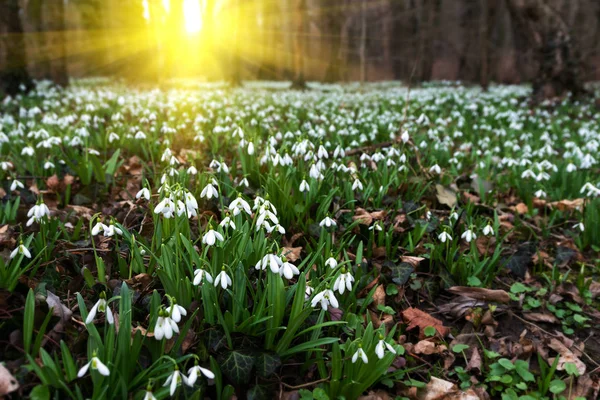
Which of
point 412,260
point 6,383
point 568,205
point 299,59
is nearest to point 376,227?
point 412,260

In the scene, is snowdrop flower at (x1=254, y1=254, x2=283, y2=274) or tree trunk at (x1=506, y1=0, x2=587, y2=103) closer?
snowdrop flower at (x1=254, y1=254, x2=283, y2=274)

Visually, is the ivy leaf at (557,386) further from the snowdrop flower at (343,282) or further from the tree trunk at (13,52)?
the tree trunk at (13,52)

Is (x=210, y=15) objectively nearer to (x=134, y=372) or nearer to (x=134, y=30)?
(x=134, y=30)

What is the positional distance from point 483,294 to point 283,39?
110ft

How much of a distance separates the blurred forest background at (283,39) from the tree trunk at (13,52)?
0.10ft

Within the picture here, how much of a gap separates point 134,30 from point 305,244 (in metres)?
26.7

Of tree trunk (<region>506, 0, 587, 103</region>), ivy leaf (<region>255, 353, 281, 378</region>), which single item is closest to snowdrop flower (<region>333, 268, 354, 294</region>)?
ivy leaf (<region>255, 353, 281, 378</region>)

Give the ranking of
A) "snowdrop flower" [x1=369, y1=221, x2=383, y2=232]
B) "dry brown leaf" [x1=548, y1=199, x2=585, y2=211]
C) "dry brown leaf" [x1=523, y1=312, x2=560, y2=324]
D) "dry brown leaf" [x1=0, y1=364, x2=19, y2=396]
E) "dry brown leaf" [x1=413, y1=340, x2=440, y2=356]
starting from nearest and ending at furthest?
"dry brown leaf" [x1=0, y1=364, x2=19, y2=396] → "dry brown leaf" [x1=413, y1=340, x2=440, y2=356] → "dry brown leaf" [x1=523, y1=312, x2=560, y2=324] → "snowdrop flower" [x1=369, y1=221, x2=383, y2=232] → "dry brown leaf" [x1=548, y1=199, x2=585, y2=211]

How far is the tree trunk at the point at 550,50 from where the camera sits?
10109 mm

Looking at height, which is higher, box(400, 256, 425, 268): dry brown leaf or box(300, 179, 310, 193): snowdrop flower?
box(300, 179, 310, 193): snowdrop flower

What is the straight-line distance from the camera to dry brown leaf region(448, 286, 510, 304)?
274 cm

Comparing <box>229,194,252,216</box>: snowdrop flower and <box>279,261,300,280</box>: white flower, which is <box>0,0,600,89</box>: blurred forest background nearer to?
<box>229,194,252,216</box>: snowdrop flower

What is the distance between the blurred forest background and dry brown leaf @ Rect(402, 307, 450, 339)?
33.7 feet

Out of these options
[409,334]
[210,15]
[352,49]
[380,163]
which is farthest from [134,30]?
[409,334]
